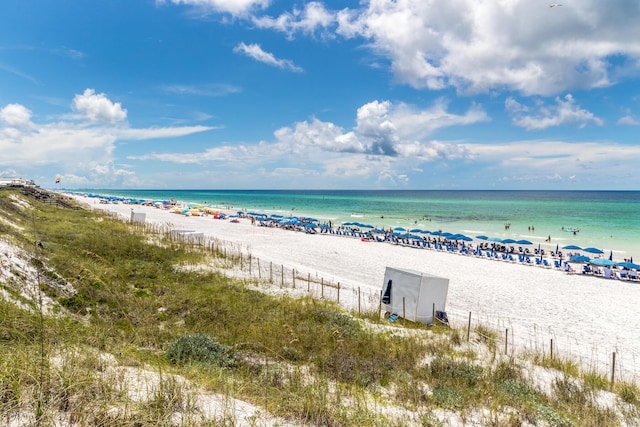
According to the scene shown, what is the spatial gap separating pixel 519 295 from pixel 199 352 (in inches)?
639

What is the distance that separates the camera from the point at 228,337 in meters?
7.96

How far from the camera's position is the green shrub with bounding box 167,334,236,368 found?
6228 millimetres

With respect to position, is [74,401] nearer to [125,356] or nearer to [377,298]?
[125,356]

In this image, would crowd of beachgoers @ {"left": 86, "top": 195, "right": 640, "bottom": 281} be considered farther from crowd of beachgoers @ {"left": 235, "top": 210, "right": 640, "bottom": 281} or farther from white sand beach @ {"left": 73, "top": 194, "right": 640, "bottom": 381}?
white sand beach @ {"left": 73, "top": 194, "right": 640, "bottom": 381}

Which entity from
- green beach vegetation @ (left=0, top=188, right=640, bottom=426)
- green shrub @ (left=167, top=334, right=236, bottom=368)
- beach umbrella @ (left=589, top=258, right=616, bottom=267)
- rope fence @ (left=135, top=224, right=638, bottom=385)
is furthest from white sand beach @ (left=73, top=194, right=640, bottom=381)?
green shrub @ (left=167, top=334, right=236, bottom=368)

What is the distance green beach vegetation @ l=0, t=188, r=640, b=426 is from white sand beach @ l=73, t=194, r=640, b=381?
256 centimetres

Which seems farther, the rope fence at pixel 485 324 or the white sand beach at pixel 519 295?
the white sand beach at pixel 519 295

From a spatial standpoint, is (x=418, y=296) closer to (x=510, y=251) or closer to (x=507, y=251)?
(x=510, y=251)

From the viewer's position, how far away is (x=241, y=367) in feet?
20.6

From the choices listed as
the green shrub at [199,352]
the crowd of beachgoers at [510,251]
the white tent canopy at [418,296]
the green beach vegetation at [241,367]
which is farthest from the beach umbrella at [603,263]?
the green shrub at [199,352]

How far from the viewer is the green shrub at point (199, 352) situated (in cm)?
623

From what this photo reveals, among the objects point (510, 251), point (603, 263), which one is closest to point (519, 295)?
point (603, 263)

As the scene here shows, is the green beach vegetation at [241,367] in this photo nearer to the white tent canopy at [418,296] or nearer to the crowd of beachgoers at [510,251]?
the white tent canopy at [418,296]

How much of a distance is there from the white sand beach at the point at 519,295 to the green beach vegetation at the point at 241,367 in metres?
2.56
